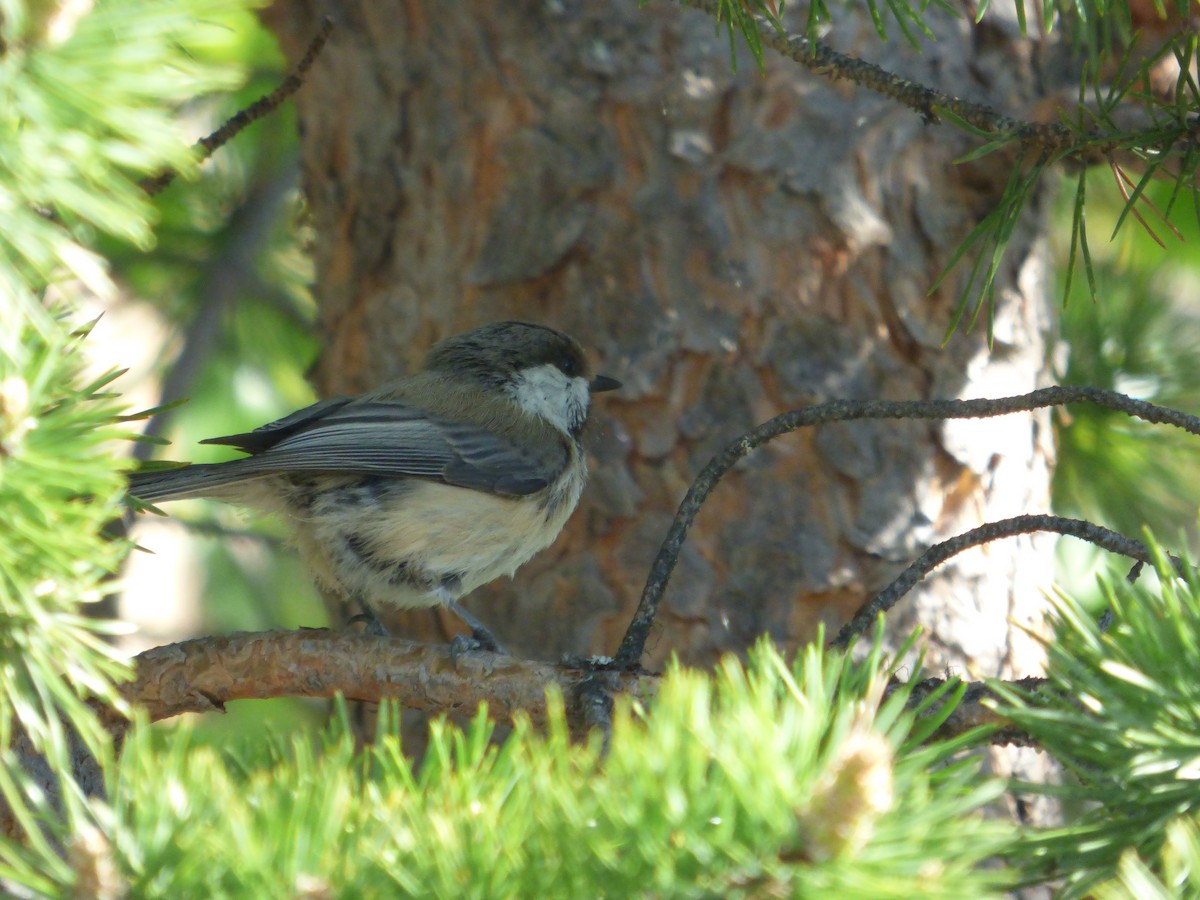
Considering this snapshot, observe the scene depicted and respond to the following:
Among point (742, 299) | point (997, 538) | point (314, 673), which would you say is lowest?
point (314, 673)

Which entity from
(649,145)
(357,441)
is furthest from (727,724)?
(649,145)

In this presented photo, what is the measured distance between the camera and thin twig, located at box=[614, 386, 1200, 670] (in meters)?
1.46

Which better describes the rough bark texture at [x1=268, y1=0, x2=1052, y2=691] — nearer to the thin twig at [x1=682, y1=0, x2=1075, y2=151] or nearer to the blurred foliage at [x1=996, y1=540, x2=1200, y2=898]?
the thin twig at [x1=682, y1=0, x2=1075, y2=151]

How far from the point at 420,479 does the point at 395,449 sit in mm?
87

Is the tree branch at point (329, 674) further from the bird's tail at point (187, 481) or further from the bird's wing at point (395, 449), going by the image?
the bird's wing at point (395, 449)

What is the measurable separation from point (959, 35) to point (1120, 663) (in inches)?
83.8

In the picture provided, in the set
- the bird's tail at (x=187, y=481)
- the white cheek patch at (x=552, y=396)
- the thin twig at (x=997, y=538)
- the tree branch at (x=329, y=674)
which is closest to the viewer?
the thin twig at (x=997, y=538)

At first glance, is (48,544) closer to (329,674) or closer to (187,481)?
(329,674)

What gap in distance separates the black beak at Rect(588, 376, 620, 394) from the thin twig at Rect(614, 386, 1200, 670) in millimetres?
982

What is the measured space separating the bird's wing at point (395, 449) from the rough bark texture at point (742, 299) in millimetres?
227

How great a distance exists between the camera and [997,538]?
1.42 metres

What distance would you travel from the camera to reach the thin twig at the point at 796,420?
146 centimetres

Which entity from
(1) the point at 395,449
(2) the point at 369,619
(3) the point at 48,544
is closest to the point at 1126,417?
(1) the point at 395,449

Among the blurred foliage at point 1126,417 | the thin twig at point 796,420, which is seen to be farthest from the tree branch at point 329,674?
the blurred foliage at point 1126,417
